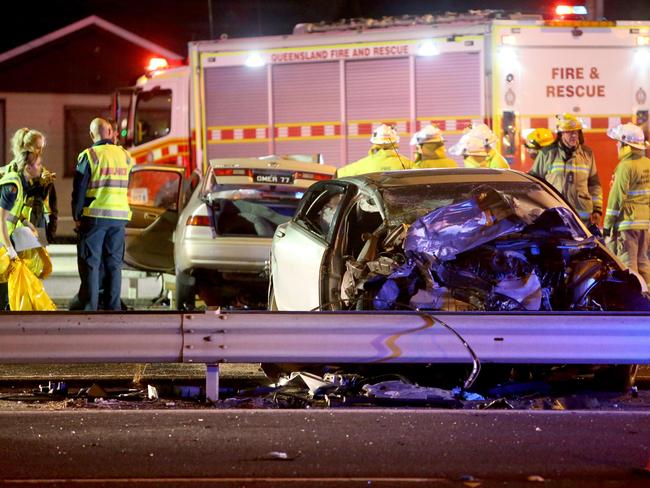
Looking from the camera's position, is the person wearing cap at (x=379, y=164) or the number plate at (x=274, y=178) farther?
the person wearing cap at (x=379, y=164)

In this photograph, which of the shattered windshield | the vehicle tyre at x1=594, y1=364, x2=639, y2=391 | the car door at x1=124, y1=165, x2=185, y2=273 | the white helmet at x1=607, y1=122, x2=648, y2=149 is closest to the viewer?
the vehicle tyre at x1=594, y1=364, x2=639, y2=391

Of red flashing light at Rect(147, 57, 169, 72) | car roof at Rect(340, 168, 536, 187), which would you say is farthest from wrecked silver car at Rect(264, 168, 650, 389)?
red flashing light at Rect(147, 57, 169, 72)

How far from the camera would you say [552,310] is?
23.0 ft

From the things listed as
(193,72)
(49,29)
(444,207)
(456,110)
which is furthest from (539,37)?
(49,29)

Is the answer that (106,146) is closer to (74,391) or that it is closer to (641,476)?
(74,391)

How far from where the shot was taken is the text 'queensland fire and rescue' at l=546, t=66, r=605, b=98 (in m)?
13.6

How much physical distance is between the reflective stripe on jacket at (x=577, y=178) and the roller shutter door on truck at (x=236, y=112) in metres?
4.99

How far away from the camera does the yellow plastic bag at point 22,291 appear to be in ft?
28.9

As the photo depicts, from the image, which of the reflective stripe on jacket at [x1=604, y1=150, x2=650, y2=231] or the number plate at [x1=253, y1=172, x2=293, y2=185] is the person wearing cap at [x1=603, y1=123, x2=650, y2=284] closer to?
the reflective stripe on jacket at [x1=604, y1=150, x2=650, y2=231]

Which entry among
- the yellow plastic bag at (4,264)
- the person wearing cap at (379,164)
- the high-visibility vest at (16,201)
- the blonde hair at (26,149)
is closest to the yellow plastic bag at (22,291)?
the yellow plastic bag at (4,264)

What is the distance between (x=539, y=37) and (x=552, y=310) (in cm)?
718

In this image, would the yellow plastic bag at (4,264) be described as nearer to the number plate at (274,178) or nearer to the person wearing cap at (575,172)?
the number plate at (274,178)

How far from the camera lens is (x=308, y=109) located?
1487cm

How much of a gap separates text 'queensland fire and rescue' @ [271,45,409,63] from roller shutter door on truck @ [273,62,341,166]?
9 cm
